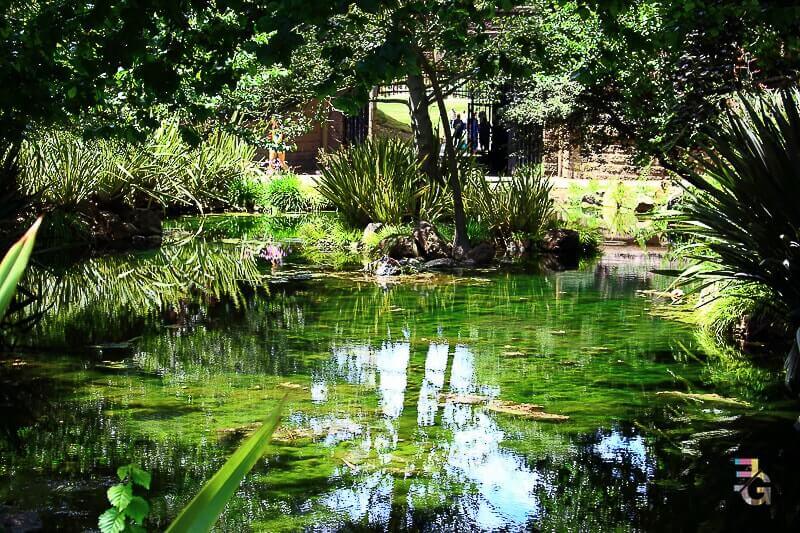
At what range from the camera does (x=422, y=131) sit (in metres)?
14.0

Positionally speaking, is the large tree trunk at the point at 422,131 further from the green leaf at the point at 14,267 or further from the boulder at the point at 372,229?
the green leaf at the point at 14,267

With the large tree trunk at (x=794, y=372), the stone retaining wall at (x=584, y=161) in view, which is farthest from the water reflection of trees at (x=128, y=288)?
the stone retaining wall at (x=584, y=161)

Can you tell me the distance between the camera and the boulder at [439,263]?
12.1 metres

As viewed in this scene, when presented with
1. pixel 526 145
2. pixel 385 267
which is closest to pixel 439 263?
pixel 385 267

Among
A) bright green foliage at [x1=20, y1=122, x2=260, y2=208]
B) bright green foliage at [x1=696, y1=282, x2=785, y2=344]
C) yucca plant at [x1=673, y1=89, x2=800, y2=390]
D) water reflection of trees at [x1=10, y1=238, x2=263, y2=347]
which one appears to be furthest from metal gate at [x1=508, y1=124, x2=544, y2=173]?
yucca plant at [x1=673, y1=89, x2=800, y2=390]

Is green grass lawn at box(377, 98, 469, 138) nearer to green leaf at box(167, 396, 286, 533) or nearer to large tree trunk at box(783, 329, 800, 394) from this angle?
large tree trunk at box(783, 329, 800, 394)

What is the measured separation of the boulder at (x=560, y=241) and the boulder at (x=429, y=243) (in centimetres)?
167

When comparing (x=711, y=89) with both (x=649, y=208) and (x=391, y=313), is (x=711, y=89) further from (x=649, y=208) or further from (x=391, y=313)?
(x=649, y=208)

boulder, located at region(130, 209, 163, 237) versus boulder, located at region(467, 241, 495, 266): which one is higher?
boulder, located at region(130, 209, 163, 237)

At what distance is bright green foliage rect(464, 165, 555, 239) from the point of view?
44.2 ft

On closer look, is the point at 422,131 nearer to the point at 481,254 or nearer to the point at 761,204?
the point at 481,254

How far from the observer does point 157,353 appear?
7215 mm

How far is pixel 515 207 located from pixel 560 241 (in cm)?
80

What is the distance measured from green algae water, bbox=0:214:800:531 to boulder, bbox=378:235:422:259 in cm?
255
